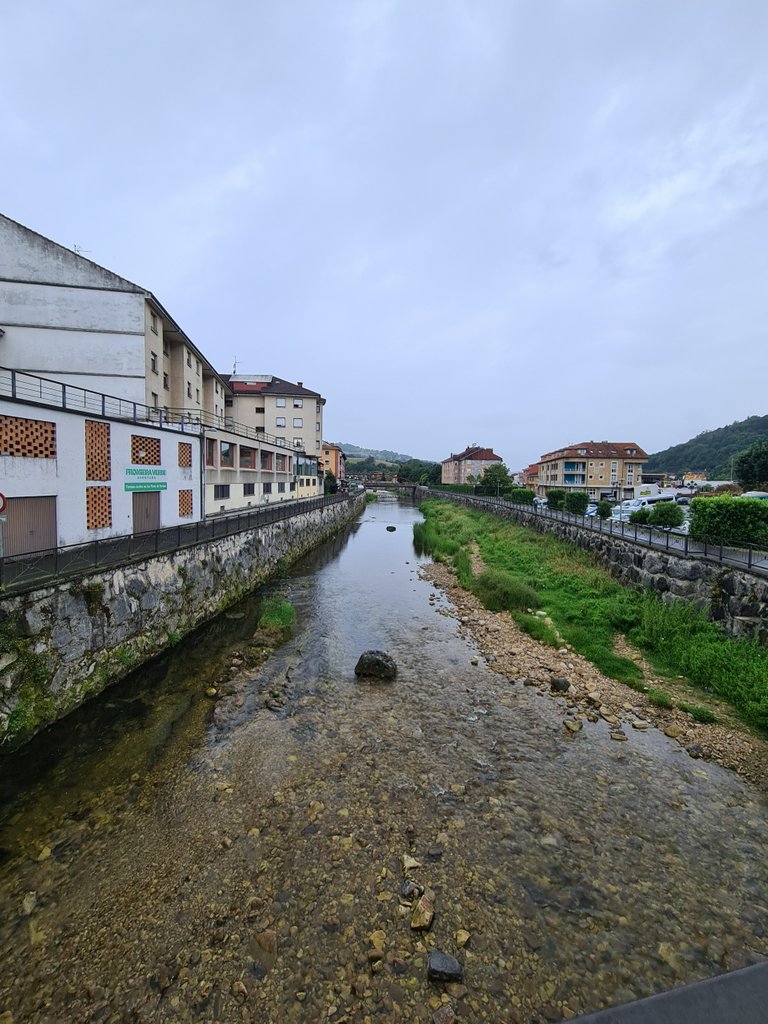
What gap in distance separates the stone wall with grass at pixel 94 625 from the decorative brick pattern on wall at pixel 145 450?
15.4 ft

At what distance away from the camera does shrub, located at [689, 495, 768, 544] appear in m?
14.4

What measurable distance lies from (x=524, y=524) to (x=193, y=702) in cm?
3398

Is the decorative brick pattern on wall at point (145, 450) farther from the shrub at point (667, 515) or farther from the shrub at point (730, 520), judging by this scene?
the shrub at point (667, 515)

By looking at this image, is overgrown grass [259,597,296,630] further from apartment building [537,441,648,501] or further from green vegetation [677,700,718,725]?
apartment building [537,441,648,501]

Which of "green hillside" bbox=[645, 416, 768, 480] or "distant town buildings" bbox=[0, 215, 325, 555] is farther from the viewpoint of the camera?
"green hillside" bbox=[645, 416, 768, 480]

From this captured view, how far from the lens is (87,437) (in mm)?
16188

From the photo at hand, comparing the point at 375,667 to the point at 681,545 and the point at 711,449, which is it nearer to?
the point at 681,545

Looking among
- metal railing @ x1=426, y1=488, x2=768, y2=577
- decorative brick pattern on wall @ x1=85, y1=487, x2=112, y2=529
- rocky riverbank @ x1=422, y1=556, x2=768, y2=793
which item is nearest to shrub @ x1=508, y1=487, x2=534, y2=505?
metal railing @ x1=426, y1=488, x2=768, y2=577

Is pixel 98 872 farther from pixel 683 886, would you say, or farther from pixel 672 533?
pixel 672 533

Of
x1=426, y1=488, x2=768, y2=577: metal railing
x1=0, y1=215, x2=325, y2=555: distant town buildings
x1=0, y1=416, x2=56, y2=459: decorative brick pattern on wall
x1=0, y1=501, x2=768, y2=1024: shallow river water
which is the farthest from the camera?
x1=0, y1=215, x2=325, y2=555: distant town buildings

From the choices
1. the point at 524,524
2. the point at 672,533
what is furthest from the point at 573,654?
the point at 524,524

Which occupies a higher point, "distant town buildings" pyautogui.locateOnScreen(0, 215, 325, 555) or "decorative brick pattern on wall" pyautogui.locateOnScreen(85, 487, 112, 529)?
"distant town buildings" pyautogui.locateOnScreen(0, 215, 325, 555)

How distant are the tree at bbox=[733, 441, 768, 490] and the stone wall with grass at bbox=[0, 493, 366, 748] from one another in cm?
6695

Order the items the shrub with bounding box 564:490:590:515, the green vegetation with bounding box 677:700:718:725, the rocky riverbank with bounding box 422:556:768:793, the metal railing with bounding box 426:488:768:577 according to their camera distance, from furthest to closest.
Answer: the shrub with bounding box 564:490:590:515
the metal railing with bounding box 426:488:768:577
the green vegetation with bounding box 677:700:718:725
the rocky riverbank with bounding box 422:556:768:793
